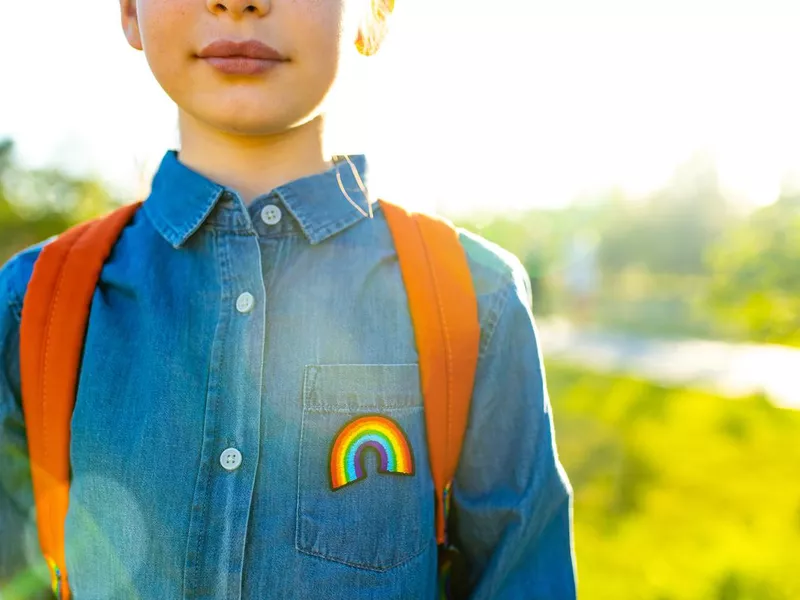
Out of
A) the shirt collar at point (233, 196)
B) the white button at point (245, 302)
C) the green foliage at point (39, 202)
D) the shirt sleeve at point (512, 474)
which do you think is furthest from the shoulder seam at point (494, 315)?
the green foliage at point (39, 202)

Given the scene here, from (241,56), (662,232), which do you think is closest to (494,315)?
(241,56)

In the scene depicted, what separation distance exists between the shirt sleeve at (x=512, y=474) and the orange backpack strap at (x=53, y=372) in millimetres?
737

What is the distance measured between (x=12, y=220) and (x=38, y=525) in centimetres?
907

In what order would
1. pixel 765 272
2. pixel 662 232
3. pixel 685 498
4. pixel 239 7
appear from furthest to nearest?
pixel 662 232, pixel 765 272, pixel 685 498, pixel 239 7

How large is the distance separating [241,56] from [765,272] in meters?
4.38

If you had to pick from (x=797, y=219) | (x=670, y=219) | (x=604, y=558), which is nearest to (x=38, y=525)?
(x=604, y=558)

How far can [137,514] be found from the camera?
1.32 meters

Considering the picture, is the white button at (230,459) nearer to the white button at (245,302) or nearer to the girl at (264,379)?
the girl at (264,379)

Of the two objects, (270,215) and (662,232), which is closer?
(270,215)

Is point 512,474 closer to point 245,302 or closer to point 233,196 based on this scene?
point 245,302

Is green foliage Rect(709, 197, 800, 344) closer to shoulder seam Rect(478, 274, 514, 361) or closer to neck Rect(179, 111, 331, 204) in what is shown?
shoulder seam Rect(478, 274, 514, 361)

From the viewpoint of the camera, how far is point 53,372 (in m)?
1.37

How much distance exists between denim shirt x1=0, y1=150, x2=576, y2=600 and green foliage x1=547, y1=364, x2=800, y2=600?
2380mm

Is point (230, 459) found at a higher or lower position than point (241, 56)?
lower
